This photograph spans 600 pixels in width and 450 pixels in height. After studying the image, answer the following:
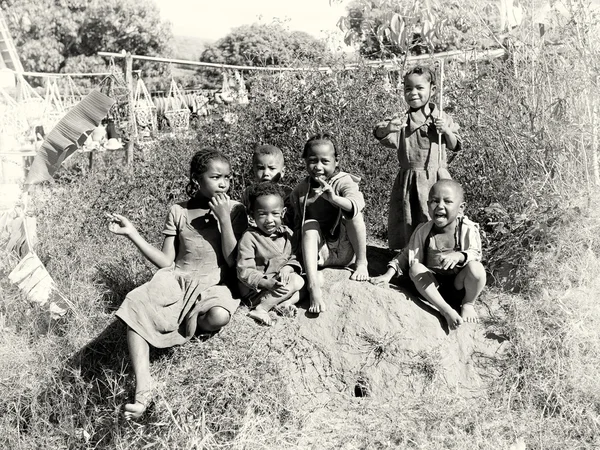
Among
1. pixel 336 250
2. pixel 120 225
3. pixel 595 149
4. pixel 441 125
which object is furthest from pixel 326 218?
pixel 595 149

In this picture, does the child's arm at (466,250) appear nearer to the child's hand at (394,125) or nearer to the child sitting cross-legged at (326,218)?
the child sitting cross-legged at (326,218)

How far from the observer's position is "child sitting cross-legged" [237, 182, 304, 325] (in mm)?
3746

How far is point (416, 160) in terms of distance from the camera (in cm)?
433

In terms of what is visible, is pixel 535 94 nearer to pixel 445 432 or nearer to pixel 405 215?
pixel 405 215

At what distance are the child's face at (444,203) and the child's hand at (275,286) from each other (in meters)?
0.96

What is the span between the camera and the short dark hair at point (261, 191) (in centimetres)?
381

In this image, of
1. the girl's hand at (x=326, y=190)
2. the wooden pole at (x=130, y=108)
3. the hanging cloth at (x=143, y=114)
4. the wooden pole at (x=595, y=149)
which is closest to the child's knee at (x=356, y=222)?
the girl's hand at (x=326, y=190)

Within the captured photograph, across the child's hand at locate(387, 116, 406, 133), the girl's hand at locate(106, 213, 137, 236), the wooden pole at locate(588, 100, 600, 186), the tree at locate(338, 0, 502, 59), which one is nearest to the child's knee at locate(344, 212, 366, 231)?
the child's hand at locate(387, 116, 406, 133)

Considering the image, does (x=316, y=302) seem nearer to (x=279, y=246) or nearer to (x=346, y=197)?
(x=279, y=246)

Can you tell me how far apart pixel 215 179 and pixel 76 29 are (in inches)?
916

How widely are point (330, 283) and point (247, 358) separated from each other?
0.78 m

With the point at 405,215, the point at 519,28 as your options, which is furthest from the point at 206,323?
the point at 519,28

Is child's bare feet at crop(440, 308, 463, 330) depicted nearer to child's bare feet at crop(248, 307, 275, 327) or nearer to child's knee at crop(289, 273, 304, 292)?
child's knee at crop(289, 273, 304, 292)

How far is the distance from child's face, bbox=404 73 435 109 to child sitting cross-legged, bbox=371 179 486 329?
0.67 meters
